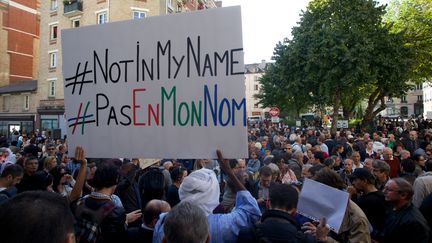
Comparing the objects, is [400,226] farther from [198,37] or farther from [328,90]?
[328,90]

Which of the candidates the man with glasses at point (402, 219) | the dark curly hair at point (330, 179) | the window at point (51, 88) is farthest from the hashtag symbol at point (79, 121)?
the window at point (51, 88)

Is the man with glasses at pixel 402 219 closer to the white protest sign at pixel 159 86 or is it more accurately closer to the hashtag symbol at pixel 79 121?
the white protest sign at pixel 159 86

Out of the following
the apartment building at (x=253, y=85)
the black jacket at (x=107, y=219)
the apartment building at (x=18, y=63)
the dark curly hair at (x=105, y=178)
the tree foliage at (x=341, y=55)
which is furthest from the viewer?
the apartment building at (x=253, y=85)

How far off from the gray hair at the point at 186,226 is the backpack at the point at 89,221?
72 centimetres

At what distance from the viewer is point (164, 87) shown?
3.13 metres

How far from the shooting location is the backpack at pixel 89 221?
2410mm

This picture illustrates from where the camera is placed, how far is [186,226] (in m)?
1.97

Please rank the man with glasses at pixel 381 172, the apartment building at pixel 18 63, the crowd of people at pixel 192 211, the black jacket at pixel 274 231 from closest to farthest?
the crowd of people at pixel 192 211 → the black jacket at pixel 274 231 → the man with glasses at pixel 381 172 → the apartment building at pixel 18 63

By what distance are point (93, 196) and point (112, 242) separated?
1.28ft

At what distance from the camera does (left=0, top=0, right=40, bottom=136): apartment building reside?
33.7 metres

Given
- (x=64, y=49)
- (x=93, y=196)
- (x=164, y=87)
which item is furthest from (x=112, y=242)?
(x=64, y=49)

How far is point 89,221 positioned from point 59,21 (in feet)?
113

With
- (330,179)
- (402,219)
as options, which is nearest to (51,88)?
(330,179)

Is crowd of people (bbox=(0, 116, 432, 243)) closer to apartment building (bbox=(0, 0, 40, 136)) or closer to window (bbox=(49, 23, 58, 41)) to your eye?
window (bbox=(49, 23, 58, 41))
